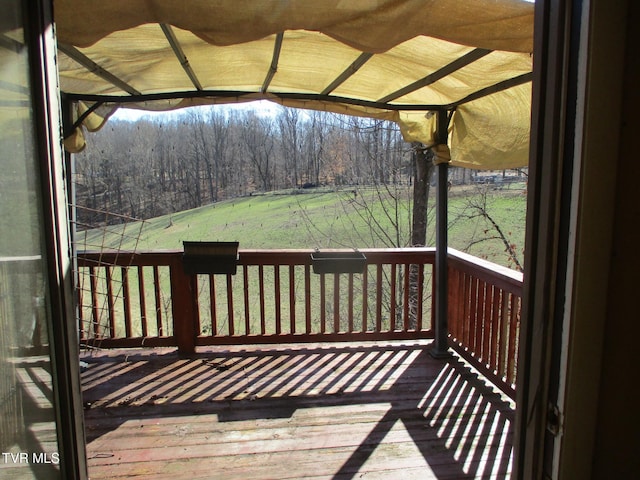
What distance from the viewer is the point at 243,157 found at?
9.54 metres

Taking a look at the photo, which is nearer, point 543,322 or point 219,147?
point 543,322

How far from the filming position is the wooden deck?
212 cm

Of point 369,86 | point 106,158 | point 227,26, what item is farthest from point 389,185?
point 227,26

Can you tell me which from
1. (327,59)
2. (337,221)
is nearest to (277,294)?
(327,59)

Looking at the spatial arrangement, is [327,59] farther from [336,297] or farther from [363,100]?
[336,297]

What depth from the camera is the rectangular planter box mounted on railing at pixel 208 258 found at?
3.24m

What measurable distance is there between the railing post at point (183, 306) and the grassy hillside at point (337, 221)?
433cm

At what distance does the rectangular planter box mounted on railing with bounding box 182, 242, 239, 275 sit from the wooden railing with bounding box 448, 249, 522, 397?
194cm

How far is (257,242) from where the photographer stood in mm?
8359

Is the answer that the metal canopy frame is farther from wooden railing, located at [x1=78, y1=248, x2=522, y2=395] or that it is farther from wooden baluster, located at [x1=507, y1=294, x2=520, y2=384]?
wooden baluster, located at [x1=507, y1=294, x2=520, y2=384]

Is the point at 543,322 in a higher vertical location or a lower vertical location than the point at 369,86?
lower

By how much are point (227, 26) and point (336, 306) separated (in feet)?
9.24

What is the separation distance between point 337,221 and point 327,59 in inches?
287

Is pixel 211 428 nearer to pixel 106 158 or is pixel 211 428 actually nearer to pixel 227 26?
pixel 227 26
